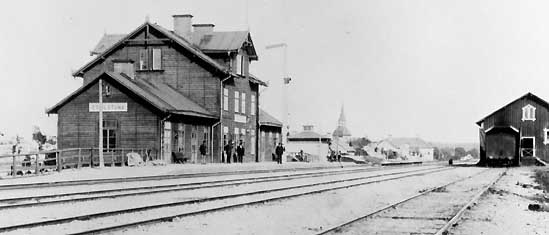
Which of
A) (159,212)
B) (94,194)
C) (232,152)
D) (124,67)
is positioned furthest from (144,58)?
(159,212)

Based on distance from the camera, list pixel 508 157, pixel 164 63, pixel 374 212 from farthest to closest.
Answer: pixel 508 157, pixel 164 63, pixel 374 212

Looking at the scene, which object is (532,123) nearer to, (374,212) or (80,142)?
(80,142)

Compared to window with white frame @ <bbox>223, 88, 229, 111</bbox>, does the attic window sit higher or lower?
higher

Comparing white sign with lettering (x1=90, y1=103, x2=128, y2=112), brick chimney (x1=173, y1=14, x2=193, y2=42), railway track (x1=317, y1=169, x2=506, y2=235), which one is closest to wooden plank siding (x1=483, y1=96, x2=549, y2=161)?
brick chimney (x1=173, y1=14, x2=193, y2=42)

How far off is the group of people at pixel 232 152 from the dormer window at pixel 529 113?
83.6 ft

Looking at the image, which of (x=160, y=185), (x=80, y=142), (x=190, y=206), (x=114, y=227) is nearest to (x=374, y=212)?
(x=190, y=206)

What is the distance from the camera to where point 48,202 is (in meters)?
14.9

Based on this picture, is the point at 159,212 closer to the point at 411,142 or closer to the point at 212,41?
the point at 212,41

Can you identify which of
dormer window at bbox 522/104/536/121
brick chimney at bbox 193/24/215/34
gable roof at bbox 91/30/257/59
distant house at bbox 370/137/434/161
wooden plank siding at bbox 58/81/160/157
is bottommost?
distant house at bbox 370/137/434/161

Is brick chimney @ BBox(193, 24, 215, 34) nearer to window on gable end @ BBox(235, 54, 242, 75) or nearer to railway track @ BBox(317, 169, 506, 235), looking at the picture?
window on gable end @ BBox(235, 54, 242, 75)

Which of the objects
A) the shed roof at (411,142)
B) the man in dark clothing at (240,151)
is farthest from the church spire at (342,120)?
the man in dark clothing at (240,151)

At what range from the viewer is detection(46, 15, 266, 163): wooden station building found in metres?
36.8

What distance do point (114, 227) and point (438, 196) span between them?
11.7 m

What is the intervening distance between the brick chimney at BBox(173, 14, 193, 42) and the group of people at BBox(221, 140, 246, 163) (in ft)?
26.1
